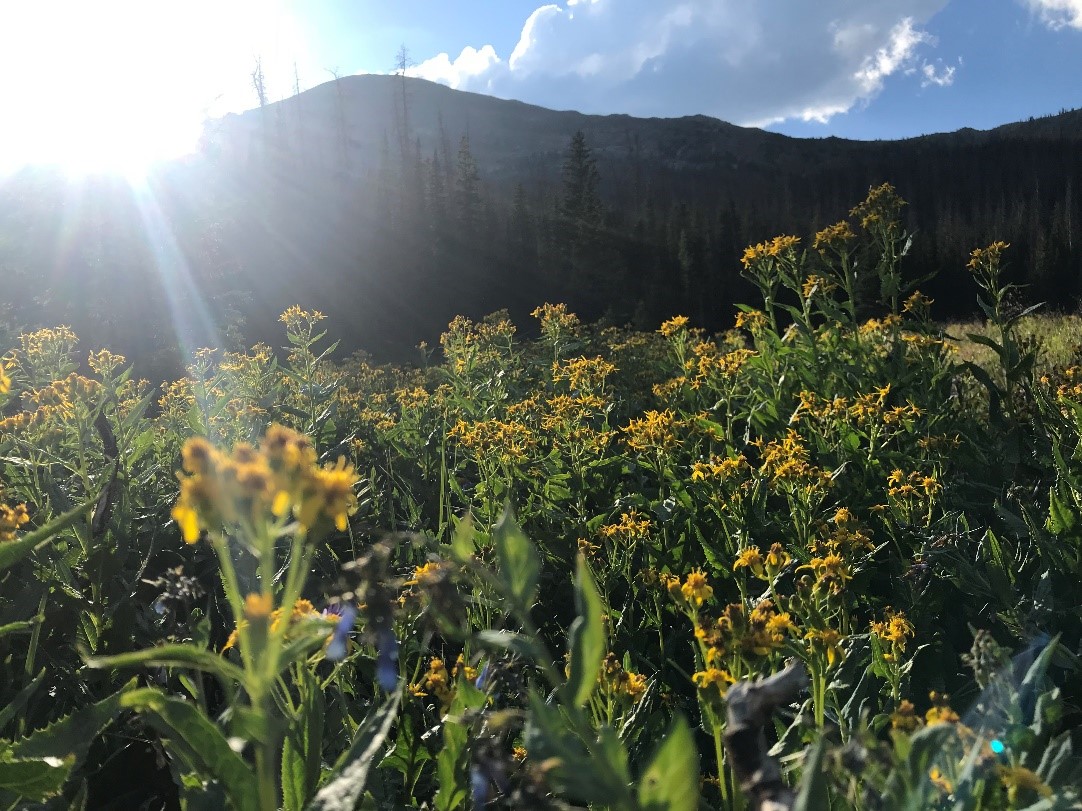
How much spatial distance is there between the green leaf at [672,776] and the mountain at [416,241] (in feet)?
13.0

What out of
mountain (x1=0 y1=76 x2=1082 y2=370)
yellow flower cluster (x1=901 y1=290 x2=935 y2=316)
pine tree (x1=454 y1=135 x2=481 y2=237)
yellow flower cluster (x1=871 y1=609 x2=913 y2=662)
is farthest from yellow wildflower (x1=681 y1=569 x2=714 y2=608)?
pine tree (x1=454 y1=135 x2=481 y2=237)

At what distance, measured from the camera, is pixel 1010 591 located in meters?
1.87

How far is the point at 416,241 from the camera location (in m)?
34.8

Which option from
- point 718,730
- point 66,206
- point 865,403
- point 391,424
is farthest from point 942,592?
point 66,206

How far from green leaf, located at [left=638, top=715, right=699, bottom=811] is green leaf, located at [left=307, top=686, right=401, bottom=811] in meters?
0.34

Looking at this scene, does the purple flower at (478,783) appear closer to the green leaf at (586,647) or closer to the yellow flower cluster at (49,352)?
the green leaf at (586,647)

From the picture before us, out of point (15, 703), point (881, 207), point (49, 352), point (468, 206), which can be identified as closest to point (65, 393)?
point (49, 352)

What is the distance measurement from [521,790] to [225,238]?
31214mm

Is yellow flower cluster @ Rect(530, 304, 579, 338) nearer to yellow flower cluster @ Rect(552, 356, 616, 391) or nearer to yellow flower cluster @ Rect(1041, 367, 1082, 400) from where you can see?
yellow flower cluster @ Rect(552, 356, 616, 391)

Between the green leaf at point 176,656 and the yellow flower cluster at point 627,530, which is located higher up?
the green leaf at point 176,656

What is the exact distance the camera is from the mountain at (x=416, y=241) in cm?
1819

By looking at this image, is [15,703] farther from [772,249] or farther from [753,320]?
[753,320]

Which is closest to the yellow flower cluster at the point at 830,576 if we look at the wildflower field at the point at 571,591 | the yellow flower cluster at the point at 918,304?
the wildflower field at the point at 571,591

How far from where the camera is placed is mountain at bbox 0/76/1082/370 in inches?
716
